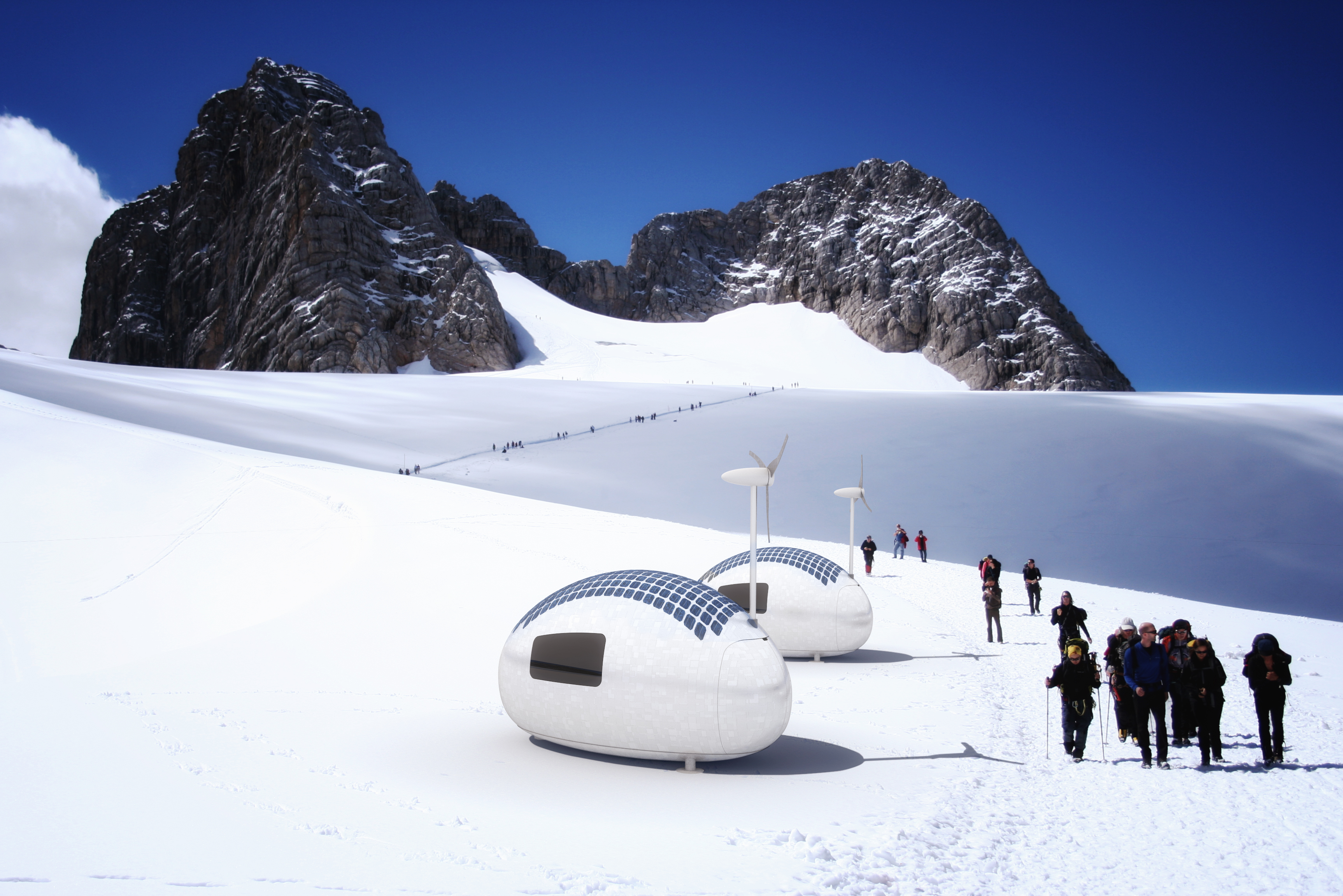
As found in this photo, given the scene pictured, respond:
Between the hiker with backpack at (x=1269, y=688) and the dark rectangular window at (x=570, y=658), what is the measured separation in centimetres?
799

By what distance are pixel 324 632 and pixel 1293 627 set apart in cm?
2457

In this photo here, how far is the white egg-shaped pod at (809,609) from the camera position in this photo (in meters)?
16.6

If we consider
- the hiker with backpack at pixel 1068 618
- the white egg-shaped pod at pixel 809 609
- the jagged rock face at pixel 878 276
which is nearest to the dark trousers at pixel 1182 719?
the hiker with backpack at pixel 1068 618

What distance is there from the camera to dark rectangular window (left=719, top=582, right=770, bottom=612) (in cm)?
1648

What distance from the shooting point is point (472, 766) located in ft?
29.6

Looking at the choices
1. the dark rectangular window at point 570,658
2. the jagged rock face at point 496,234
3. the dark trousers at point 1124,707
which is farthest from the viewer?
the jagged rock face at point 496,234

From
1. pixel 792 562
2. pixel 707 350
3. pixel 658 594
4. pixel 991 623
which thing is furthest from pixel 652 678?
pixel 707 350

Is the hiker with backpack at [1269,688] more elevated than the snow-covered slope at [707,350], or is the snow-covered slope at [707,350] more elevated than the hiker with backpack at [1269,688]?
the snow-covered slope at [707,350]

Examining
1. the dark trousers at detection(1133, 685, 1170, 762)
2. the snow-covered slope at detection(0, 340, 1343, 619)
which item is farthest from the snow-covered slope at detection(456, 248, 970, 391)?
the dark trousers at detection(1133, 685, 1170, 762)

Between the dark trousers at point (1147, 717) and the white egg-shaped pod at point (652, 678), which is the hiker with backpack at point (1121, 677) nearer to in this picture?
the dark trousers at point (1147, 717)

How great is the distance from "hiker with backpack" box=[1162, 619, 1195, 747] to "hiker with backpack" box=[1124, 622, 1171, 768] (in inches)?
5.2

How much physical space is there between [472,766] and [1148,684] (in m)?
8.59

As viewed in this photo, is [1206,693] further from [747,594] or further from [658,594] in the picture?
[747,594]

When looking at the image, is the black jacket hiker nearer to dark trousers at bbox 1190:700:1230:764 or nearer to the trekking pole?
the trekking pole
